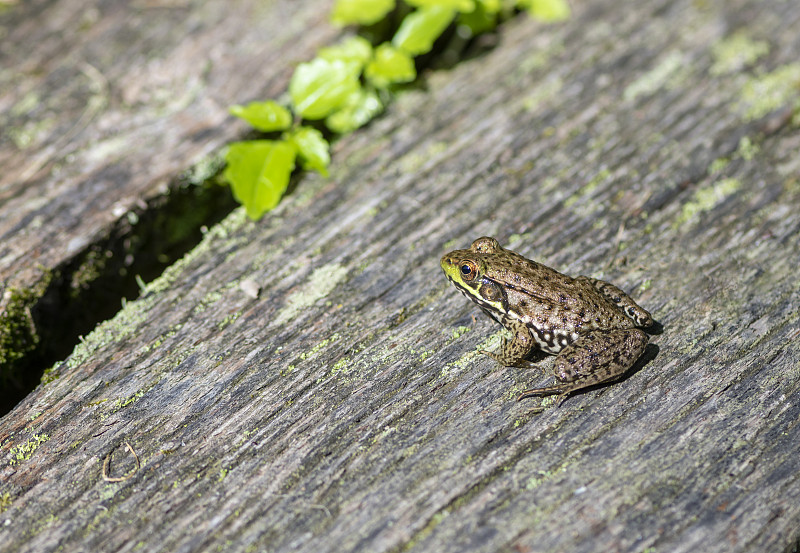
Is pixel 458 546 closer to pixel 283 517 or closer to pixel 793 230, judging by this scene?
pixel 283 517

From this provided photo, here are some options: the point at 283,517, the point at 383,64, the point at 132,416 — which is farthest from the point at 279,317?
the point at 383,64

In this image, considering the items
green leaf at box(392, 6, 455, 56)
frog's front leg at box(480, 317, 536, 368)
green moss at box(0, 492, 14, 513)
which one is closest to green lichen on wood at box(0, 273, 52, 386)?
green moss at box(0, 492, 14, 513)

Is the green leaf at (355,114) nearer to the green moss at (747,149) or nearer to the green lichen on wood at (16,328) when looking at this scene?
the green lichen on wood at (16,328)

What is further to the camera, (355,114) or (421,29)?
(421,29)

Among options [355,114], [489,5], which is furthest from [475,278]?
[489,5]

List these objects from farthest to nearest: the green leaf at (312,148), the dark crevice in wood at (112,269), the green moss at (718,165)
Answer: the green leaf at (312,148) < the green moss at (718,165) < the dark crevice in wood at (112,269)

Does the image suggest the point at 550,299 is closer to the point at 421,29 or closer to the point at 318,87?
the point at 318,87

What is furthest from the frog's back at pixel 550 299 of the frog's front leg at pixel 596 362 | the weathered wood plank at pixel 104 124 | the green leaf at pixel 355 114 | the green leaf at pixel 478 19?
the green leaf at pixel 478 19

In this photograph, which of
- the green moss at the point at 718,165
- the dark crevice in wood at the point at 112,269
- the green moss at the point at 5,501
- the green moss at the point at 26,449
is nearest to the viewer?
the green moss at the point at 5,501
